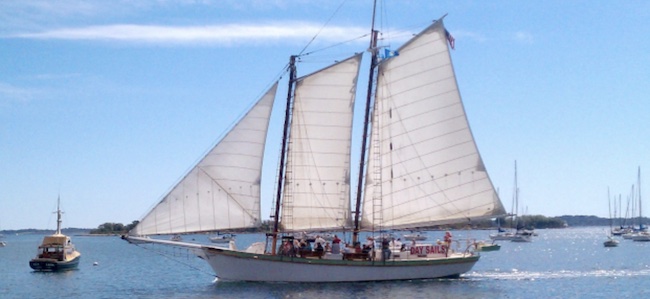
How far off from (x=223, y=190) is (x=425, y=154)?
42.1ft

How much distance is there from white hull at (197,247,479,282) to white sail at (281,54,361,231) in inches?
117

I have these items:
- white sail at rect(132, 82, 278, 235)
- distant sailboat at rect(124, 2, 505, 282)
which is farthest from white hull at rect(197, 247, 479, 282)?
white sail at rect(132, 82, 278, 235)

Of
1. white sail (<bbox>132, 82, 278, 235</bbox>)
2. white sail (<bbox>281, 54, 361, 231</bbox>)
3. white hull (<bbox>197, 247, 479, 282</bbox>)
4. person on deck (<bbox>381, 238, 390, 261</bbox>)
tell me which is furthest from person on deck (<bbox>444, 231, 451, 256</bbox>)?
white sail (<bbox>132, 82, 278, 235</bbox>)

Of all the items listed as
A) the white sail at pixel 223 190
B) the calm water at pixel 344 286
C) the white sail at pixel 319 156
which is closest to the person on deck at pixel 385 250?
the calm water at pixel 344 286

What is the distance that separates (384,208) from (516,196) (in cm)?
10927

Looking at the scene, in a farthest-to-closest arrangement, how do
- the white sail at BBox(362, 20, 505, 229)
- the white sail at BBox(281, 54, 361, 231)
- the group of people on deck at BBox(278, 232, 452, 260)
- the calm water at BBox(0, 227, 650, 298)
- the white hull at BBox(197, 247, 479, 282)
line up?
1. the white sail at BBox(362, 20, 505, 229)
2. the white sail at BBox(281, 54, 361, 231)
3. the group of people on deck at BBox(278, 232, 452, 260)
4. the white hull at BBox(197, 247, 479, 282)
5. the calm water at BBox(0, 227, 650, 298)

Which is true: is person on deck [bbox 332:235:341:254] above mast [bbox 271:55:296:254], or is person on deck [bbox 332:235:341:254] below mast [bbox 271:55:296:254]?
below

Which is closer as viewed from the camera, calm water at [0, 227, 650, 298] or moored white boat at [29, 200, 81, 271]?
calm water at [0, 227, 650, 298]

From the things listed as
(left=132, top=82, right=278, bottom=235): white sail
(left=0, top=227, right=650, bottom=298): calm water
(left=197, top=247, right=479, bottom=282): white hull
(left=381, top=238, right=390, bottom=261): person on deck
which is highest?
(left=132, top=82, right=278, bottom=235): white sail

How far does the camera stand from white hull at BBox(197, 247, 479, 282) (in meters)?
54.1

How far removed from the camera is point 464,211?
5762 cm

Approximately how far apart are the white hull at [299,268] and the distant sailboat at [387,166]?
0.07m

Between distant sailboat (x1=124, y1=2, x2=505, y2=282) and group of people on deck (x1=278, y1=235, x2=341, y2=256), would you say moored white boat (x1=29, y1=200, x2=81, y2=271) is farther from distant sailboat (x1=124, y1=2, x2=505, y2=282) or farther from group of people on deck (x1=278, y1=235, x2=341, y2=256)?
group of people on deck (x1=278, y1=235, x2=341, y2=256)

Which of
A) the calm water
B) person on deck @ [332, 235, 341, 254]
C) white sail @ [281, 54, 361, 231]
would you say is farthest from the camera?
white sail @ [281, 54, 361, 231]
